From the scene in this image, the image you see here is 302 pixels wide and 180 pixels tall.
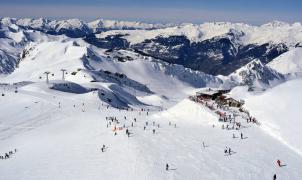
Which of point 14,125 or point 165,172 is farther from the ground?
point 165,172

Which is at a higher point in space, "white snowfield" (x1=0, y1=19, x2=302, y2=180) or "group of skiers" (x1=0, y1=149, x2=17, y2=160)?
"white snowfield" (x1=0, y1=19, x2=302, y2=180)

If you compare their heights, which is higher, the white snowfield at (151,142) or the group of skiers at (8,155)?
the white snowfield at (151,142)

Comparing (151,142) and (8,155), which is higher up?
(151,142)

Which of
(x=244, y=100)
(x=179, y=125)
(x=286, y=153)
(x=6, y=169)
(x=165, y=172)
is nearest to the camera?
(x=165, y=172)

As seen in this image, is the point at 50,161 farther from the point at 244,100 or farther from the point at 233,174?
the point at 244,100

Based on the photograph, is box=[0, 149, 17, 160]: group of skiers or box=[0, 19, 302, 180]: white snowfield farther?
box=[0, 149, 17, 160]: group of skiers

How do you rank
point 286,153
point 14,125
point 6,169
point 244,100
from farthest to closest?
point 244,100 < point 14,125 < point 286,153 < point 6,169

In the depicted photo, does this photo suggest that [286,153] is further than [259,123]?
No

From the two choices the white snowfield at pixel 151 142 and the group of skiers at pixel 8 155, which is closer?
the white snowfield at pixel 151 142

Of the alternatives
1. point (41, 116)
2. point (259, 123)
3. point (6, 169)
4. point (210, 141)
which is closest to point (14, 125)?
point (41, 116)

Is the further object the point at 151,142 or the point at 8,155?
the point at 8,155

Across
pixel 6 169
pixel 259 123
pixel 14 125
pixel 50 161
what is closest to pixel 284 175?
pixel 259 123
